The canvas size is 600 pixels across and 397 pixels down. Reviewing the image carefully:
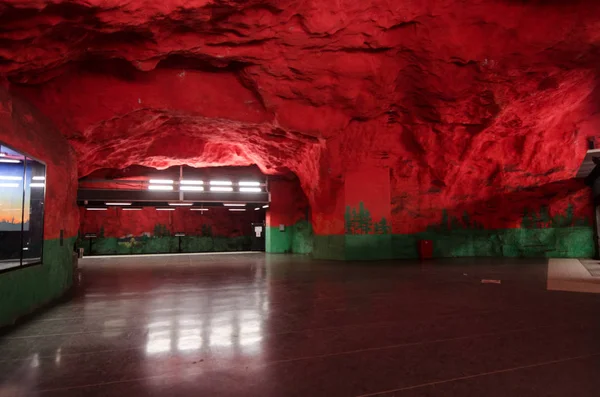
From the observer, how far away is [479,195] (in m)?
15.0

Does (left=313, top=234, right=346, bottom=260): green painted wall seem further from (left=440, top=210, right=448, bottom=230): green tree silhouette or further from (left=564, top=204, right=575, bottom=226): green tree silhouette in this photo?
(left=564, top=204, right=575, bottom=226): green tree silhouette

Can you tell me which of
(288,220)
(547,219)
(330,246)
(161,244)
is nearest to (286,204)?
(288,220)

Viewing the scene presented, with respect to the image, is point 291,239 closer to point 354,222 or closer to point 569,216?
point 354,222

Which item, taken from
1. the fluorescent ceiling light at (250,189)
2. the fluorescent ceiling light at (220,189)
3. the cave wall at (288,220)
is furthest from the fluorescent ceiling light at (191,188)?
the cave wall at (288,220)

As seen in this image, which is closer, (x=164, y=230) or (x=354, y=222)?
(x=354, y=222)

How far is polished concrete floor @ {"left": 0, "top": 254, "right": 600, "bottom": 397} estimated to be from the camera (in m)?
2.92

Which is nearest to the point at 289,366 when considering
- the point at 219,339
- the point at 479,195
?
the point at 219,339

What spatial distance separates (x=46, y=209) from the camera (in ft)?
21.6

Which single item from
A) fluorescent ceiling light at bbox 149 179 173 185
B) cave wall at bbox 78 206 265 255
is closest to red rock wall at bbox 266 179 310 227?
cave wall at bbox 78 206 265 255

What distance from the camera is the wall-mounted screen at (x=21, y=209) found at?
571 cm

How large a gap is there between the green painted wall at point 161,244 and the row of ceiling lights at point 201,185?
345 inches

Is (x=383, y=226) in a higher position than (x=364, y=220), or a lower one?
lower

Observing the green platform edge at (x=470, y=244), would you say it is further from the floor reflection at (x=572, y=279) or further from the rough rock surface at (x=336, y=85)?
the floor reflection at (x=572, y=279)

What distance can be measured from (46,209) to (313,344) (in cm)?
587
